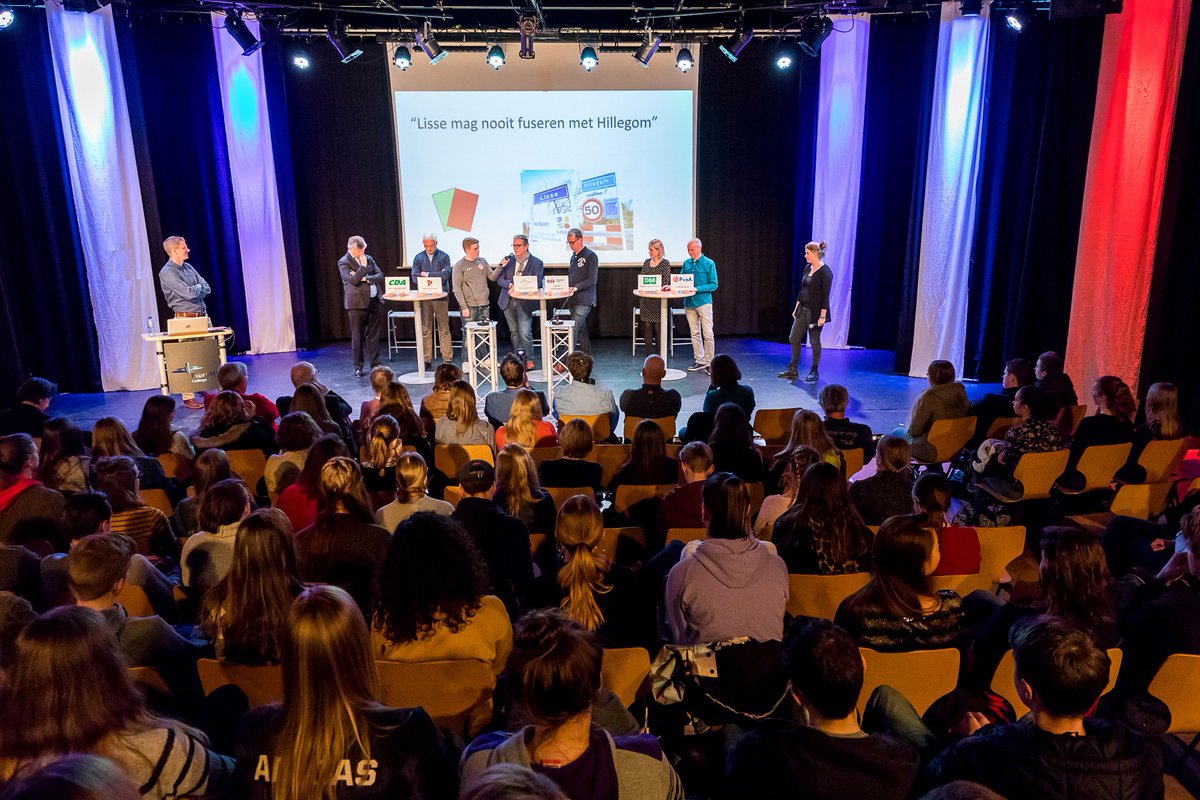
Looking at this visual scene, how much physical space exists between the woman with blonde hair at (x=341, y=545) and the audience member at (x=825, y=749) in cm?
185

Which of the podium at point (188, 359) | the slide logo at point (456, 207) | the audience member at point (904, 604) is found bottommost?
the podium at point (188, 359)

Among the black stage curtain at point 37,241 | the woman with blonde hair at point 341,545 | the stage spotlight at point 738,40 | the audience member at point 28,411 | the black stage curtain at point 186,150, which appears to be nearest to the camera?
the woman with blonde hair at point 341,545

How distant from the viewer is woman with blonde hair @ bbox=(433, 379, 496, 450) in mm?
5246

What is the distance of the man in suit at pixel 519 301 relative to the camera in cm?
1029

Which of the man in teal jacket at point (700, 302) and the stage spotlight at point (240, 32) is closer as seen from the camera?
the stage spotlight at point (240, 32)

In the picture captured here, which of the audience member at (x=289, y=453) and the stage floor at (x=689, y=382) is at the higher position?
the audience member at (x=289, y=453)

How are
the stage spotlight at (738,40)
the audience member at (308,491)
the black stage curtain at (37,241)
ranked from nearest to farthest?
the audience member at (308,491) → the black stage curtain at (37,241) → the stage spotlight at (738,40)

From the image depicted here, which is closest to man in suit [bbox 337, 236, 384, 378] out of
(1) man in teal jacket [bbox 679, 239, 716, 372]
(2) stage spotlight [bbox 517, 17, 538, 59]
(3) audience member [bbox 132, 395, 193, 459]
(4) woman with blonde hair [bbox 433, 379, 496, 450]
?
(2) stage spotlight [bbox 517, 17, 538, 59]

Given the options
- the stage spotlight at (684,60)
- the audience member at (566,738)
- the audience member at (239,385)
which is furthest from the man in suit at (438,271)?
the audience member at (566,738)

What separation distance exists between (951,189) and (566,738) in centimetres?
897

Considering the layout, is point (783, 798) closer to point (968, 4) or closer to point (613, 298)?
point (968, 4)

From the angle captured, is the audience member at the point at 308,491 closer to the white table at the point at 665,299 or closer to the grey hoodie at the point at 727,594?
the grey hoodie at the point at 727,594

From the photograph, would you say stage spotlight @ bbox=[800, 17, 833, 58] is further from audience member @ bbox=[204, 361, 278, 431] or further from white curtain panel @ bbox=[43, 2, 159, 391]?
white curtain panel @ bbox=[43, 2, 159, 391]

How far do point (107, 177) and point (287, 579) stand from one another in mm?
8488
